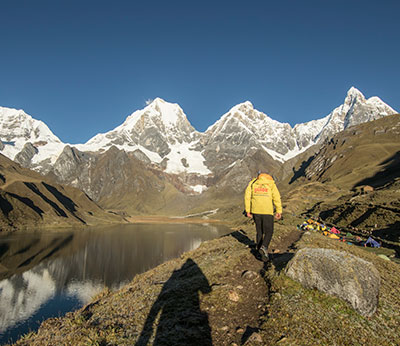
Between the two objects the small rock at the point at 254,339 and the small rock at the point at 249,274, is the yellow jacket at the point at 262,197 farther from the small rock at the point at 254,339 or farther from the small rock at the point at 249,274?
the small rock at the point at 254,339

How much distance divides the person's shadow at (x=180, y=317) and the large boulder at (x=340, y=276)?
3.72 meters

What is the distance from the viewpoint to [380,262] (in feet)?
41.7

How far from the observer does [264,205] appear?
40.7ft

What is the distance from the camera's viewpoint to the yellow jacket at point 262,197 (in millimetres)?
12395

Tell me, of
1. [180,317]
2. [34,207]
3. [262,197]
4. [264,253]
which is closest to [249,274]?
[264,253]

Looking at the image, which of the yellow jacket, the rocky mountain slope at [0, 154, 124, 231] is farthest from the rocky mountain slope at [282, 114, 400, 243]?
the rocky mountain slope at [0, 154, 124, 231]

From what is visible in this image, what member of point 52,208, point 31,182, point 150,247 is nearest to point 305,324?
point 150,247

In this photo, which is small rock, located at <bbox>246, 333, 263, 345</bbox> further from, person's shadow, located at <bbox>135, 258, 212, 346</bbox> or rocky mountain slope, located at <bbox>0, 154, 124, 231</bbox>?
rocky mountain slope, located at <bbox>0, 154, 124, 231</bbox>

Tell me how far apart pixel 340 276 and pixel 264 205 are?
4.60m

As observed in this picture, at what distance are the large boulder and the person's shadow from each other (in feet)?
12.2

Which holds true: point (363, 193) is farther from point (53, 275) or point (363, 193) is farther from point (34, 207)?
point (34, 207)

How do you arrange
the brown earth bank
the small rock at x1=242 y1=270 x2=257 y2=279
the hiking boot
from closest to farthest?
the brown earth bank
the small rock at x1=242 y1=270 x2=257 y2=279
the hiking boot

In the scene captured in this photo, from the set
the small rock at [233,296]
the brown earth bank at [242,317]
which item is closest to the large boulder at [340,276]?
the brown earth bank at [242,317]

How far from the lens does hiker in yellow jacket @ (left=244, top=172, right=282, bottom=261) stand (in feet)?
40.7
